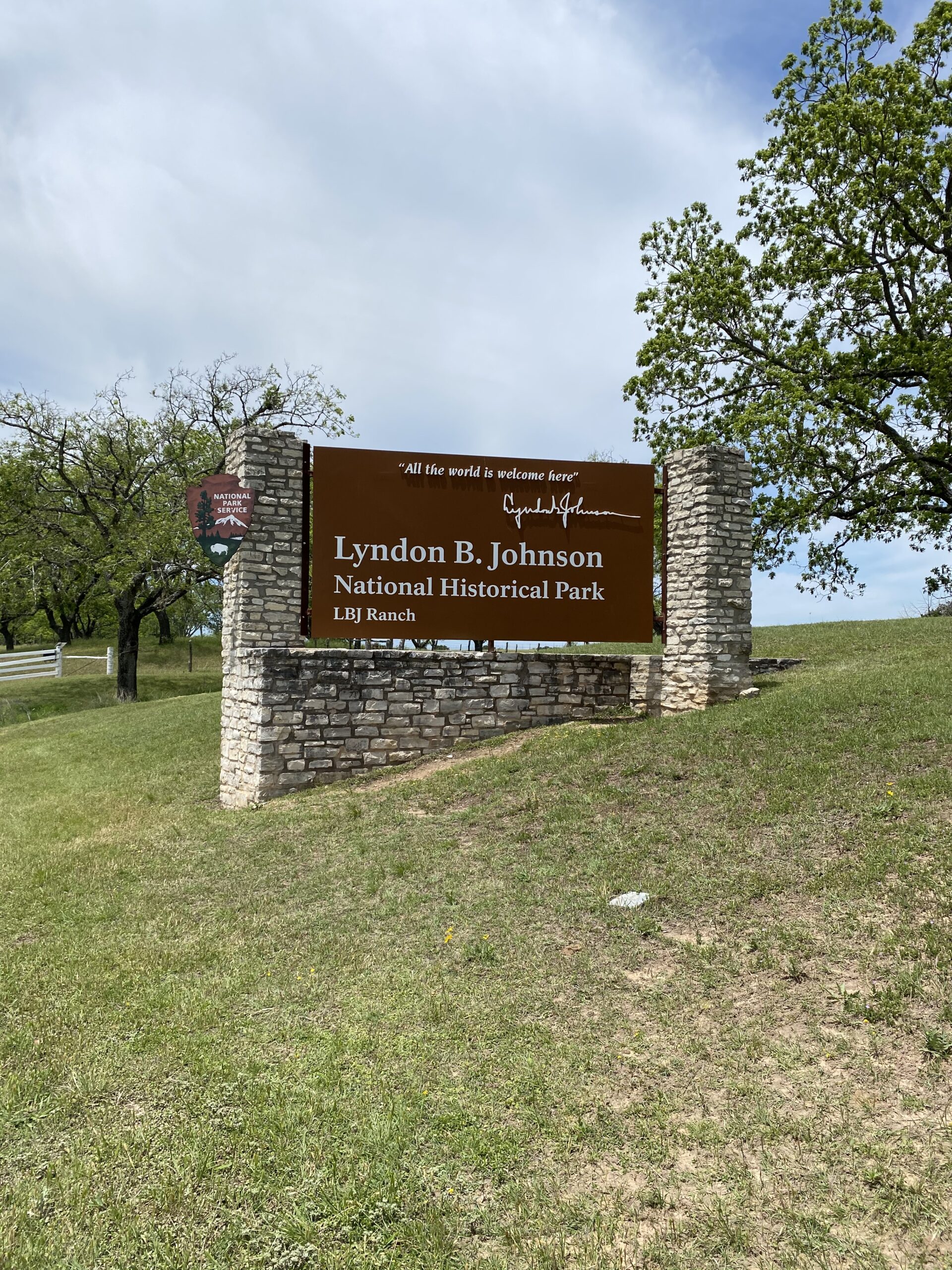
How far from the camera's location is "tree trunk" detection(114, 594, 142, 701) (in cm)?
2702

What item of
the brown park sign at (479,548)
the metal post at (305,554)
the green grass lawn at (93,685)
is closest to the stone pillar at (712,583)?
the brown park sign at (479,548)

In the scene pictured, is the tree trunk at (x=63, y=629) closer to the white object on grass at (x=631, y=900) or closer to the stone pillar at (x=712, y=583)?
the stone pillar at (x=712, y=583)

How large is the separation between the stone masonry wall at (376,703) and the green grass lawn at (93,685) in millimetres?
15324

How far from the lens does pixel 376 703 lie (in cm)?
1187

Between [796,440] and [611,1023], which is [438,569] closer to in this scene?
[611,1023]

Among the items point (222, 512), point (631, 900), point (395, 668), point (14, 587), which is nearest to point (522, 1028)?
point (631, 900)

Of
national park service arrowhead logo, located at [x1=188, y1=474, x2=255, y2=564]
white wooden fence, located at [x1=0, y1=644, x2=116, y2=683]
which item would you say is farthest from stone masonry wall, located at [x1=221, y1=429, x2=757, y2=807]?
white wooden fence, located at [x1=0, y1=644, x2=116, y2=683]

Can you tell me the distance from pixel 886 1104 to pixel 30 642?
57958mm

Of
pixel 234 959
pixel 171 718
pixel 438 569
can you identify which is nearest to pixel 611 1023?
pixel 234 959

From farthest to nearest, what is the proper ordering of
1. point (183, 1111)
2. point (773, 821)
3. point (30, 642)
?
point (30, 642) → point (773, 821) → point (183, 1111)

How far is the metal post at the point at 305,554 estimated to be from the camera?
12.2 metres

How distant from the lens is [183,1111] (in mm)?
4055
